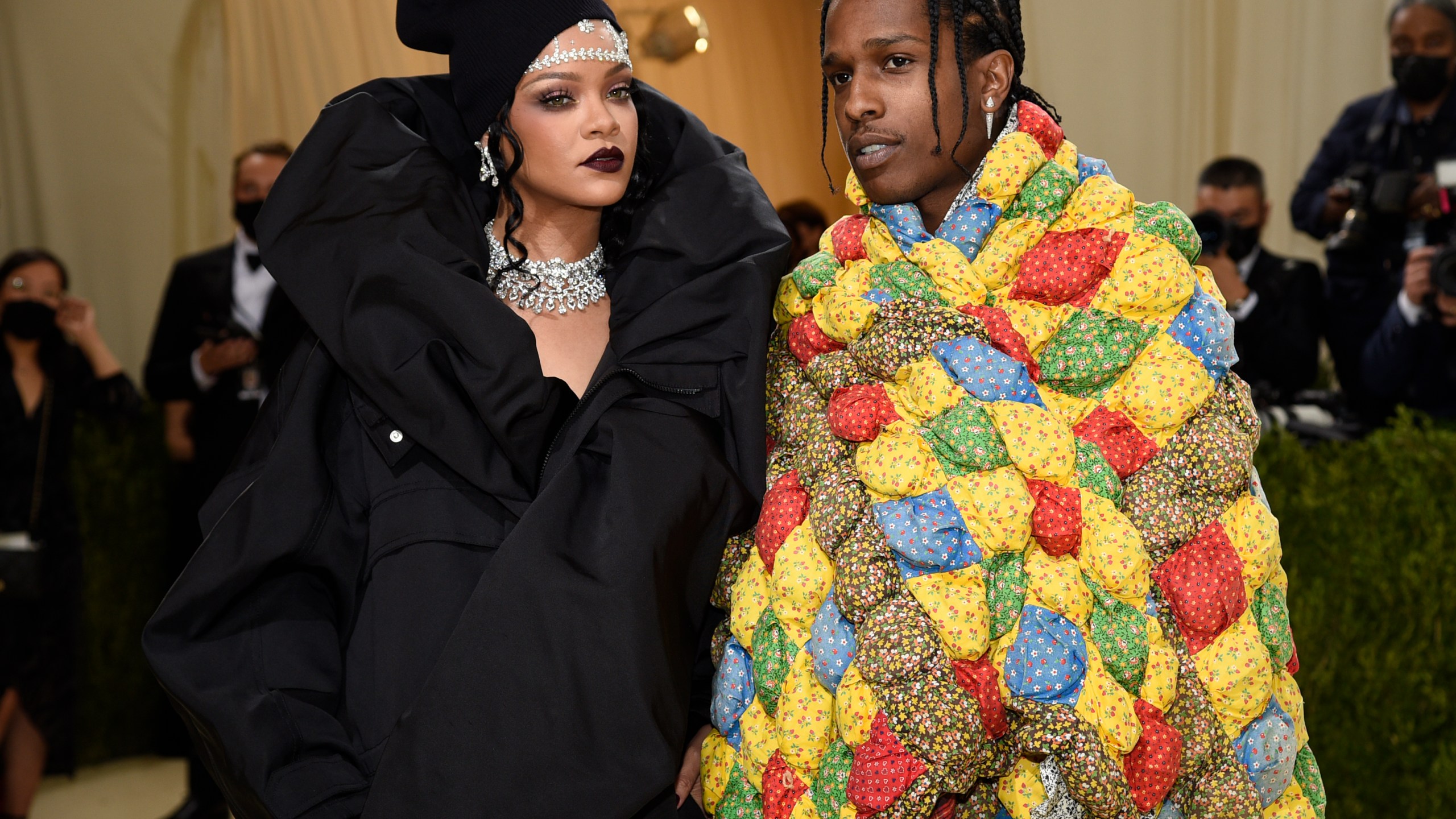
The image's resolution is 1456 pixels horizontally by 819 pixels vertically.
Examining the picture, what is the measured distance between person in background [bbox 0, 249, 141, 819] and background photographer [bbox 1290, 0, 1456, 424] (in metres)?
4.34

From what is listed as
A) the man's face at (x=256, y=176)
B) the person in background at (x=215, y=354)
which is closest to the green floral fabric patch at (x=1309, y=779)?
the person in background at (x=215, y=354)

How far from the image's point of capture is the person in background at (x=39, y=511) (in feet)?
14.0

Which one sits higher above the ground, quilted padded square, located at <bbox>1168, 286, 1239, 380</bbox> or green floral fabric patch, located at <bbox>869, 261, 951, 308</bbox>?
green floral fabric patch, located at <bbox>869, 261, 951, 308</bbox>

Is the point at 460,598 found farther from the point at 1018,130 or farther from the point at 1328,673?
the point at 1328,673

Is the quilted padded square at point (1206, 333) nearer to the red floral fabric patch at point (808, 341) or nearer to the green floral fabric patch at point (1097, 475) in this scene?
the green floral fabric patch at point (1097, 475)

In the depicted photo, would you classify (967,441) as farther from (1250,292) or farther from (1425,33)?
(1425,33)

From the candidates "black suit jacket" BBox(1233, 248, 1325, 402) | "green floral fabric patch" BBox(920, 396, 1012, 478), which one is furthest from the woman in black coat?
"black suit jacket" BBox(1233, 248, 1325, 402)

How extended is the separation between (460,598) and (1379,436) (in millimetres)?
2624

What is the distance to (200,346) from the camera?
482cm

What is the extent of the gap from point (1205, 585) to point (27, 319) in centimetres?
415

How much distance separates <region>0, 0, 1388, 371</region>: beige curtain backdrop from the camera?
6203 mm

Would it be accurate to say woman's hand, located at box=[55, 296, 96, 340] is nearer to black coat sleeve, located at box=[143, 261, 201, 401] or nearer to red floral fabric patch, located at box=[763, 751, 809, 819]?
black coat sleeve, located at box=[143, 261, 201, 401]

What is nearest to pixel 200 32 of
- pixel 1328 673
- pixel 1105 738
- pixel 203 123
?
pixel 203 123

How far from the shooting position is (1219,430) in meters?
1.73
